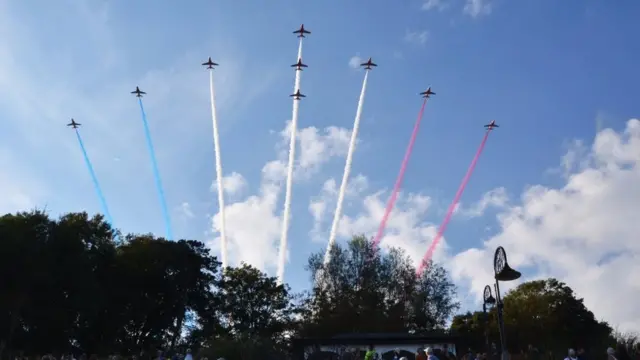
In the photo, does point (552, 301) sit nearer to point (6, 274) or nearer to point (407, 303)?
point (407, 303)

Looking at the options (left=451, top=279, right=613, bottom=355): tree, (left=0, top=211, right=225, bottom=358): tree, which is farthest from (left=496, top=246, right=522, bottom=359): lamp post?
(left=451, top=279, right=613, bottom=355): tree

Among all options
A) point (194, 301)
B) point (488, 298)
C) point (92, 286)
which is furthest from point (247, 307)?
point (488, 298)

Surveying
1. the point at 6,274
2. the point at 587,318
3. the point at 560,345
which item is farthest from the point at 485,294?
the point at 587,318

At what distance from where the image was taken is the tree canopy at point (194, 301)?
44250 mm

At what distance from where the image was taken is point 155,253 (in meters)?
57.1

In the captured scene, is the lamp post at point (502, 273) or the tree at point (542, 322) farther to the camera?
the tree at point (542, 322)

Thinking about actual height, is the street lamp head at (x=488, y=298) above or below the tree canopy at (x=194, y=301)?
below

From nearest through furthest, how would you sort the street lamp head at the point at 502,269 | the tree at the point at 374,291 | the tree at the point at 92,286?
the street lamp head at the point at 502,269 → the tree at the point at 92,286 → the tree at the point at 374,291

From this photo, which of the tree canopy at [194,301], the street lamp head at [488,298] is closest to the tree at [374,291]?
the tree canopy at [194,301]

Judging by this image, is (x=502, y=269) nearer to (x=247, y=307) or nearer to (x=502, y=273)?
(x=502, y=273)

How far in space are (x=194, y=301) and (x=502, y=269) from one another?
49.3 meters

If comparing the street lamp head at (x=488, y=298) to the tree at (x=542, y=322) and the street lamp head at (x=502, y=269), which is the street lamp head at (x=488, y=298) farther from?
the tree at (x=542, y=322)

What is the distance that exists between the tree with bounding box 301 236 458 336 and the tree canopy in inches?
4.0

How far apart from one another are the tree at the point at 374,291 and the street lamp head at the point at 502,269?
43.7 m
